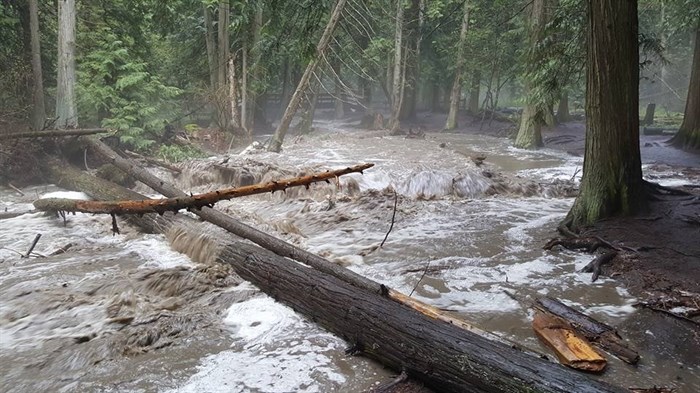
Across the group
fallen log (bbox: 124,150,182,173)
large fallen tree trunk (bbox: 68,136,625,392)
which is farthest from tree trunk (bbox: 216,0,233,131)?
large fallen tree trunk (bbox: 68,136,625,392)

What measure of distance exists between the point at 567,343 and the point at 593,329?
23.1 inches

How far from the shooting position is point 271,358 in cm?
413

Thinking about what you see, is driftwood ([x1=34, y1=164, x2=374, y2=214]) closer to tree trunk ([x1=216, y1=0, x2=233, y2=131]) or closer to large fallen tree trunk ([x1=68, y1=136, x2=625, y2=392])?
large fallen tree trunk ([x1=68, y1=136, x2=625, y2=392])

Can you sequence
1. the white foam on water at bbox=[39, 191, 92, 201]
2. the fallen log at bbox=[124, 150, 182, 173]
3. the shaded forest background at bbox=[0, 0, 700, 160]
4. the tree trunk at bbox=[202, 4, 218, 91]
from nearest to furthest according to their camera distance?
the white foam on water at bbox=[39, 191, 92, 201] → the shaded forest background at bbox=[0, 0, 700, 160] → the fallen log at bbox=[124, 150, 182, 173] → the tree trunk at bbox=[202, 4, 218, 91]

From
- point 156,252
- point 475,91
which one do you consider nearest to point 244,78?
point 156,252

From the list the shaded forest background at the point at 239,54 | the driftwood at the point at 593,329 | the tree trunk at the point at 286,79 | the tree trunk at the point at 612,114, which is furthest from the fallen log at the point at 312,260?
the tree trunk at the point at 286,79

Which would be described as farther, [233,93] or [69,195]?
[233,93]

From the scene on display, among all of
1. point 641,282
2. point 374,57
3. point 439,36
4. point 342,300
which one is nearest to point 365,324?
point 342,300

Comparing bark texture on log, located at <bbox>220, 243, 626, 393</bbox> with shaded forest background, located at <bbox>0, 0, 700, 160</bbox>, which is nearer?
bark texture on log, located at <bbox>220, 243, 626, 393</bbox>

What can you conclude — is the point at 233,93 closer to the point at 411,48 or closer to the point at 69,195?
the point at 69,195

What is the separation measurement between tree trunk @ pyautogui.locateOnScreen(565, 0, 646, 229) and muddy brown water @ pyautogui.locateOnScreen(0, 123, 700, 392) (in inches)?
46.7

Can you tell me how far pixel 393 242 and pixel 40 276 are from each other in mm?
5271

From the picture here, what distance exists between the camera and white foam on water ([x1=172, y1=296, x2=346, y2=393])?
3723mm

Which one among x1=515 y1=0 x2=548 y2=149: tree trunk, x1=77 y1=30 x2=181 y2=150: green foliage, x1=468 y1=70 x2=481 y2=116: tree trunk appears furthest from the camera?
x1=468 y1=70 x2=481 y2=116: tree trunk
